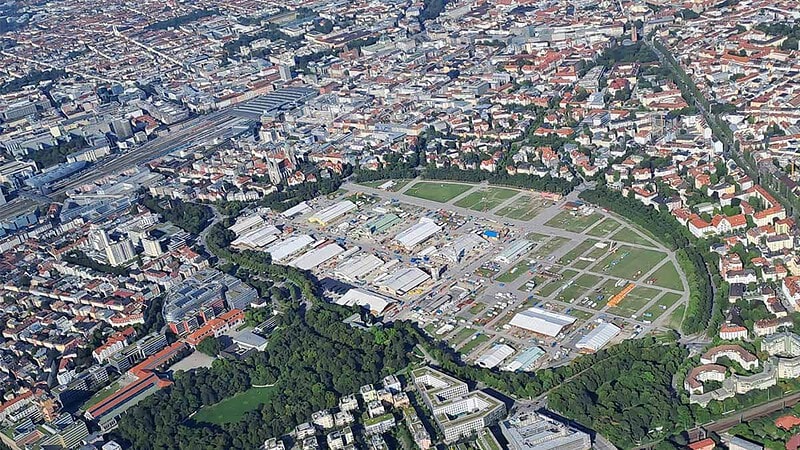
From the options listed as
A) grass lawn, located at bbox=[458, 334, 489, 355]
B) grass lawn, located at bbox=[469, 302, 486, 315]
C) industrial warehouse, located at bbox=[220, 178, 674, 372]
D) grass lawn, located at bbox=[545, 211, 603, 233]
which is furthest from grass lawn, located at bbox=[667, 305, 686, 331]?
grass lawn, located at bbox=[545, 211, 603, 233]

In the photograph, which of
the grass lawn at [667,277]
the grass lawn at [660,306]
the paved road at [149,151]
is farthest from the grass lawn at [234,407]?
the paved road at [149,151]

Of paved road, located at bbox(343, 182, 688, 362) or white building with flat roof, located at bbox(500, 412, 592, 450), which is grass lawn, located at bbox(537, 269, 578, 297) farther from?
white building with flat roof, located at bbox(500, 412, 592, 450)

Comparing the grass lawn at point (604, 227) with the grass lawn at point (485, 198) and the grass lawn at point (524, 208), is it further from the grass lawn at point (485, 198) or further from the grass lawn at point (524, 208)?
the grass lawn at point (485, 198)

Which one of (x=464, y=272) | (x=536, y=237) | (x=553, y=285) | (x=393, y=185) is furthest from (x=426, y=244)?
(x=393, y=185)

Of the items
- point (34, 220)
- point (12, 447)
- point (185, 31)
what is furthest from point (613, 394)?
point (185, 31)

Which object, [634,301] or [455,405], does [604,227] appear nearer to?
[634,301]

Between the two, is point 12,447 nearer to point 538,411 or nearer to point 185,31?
point 538,411
